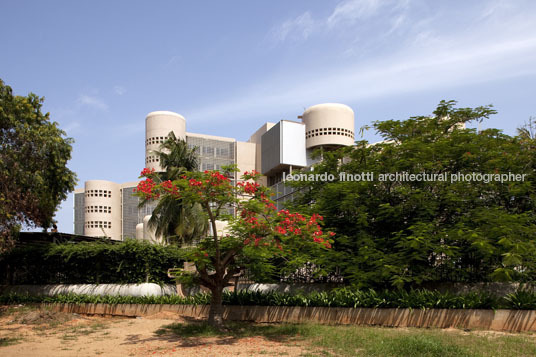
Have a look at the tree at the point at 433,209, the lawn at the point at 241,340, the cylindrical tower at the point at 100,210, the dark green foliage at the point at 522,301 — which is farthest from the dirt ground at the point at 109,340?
the cylindrical tower at the point at 100,210

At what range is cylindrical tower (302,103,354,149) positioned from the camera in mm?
49750

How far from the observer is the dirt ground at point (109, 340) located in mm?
11109

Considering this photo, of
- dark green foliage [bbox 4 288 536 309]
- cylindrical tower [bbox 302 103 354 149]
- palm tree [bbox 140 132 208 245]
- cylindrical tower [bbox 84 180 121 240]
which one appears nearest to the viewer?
dark green foliage [bbox 4 288 536 309]

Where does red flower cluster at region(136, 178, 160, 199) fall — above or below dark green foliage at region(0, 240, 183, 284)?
above

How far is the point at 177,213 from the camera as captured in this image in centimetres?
2639

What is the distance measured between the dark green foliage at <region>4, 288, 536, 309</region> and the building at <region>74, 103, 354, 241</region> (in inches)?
489

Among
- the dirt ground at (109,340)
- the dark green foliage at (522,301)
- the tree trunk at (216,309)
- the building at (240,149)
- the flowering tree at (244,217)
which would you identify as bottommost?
the dirt ground at (109,340)

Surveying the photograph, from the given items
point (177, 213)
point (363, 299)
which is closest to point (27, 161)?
point (177, 213)

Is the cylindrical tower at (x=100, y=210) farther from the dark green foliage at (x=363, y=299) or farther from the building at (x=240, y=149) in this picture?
the dark green foliage at (x=363, y=299)

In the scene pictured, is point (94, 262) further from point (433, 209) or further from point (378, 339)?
point (433, 209)

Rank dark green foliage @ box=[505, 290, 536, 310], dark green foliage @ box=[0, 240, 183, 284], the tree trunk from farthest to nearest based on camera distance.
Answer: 1. dark green foliage @ box=[0, 240, 183, 284]
2. the tree trunk
3. dark green foliage @ box=[505, 290, 536, 310]

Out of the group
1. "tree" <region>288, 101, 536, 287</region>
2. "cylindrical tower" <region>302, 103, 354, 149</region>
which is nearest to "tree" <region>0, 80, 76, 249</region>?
"tree" <region>288, 101, 536, 287</region>

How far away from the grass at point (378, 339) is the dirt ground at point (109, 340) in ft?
1.85

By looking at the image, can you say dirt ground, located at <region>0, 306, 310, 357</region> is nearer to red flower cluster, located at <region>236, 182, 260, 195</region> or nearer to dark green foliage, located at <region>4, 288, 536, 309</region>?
dark green foliage, located at <region>4, 288, 536, 309</region>
